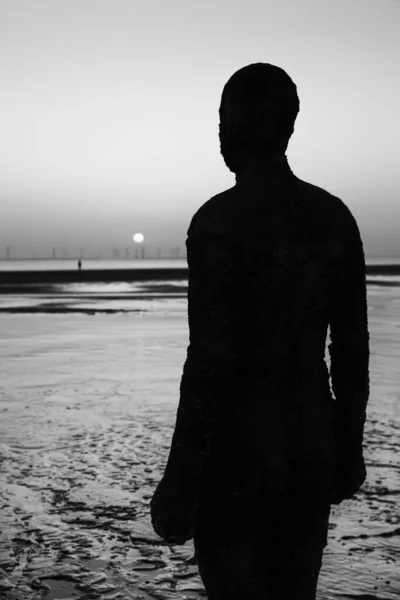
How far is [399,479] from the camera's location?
670 centimetres

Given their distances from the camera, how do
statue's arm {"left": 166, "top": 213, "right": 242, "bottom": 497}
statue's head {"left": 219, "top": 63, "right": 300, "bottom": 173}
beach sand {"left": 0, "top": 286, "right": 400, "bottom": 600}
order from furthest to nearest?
beach sand {"left": 0, "top": 286, "right": 400, "bottom": 600}, statue's head {"left": 219, "top": 63, "right": 300, "bottom": 173}, statue's arm {"left": 166, "top": 213, "right": 242, "bottom": 497}

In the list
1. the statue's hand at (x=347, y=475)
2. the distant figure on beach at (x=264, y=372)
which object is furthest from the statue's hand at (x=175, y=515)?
the statue's hand at (x=347, y=475)

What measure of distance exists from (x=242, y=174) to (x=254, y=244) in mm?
330

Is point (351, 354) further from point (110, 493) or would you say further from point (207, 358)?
point (110, 493)

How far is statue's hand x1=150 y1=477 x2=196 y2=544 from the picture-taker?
2.10m

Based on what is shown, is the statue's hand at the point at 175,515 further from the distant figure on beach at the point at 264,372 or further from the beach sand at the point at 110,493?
the beach sand at the point at 110,493

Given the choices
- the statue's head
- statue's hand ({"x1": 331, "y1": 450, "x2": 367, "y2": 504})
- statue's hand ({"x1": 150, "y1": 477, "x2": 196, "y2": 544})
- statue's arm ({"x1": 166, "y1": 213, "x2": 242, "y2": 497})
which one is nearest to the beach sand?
statue's hand ({"x1": 331, "y1": 450, "x2": 367, "y2": 504})

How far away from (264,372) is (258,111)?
2.70ft

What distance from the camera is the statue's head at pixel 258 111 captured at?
7.34ft

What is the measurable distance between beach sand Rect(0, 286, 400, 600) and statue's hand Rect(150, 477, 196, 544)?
262cm

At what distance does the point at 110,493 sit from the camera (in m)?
6.24

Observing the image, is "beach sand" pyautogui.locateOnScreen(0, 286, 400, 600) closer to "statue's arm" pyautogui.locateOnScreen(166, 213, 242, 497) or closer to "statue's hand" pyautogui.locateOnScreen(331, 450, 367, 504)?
"statue's hand" pyautogui.locateOnScreen(331, 450, 367, 504)

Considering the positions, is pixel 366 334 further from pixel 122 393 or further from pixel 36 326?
pixel 36 326

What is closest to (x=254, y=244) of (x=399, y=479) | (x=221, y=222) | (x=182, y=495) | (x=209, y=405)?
(x=221, y=222)
